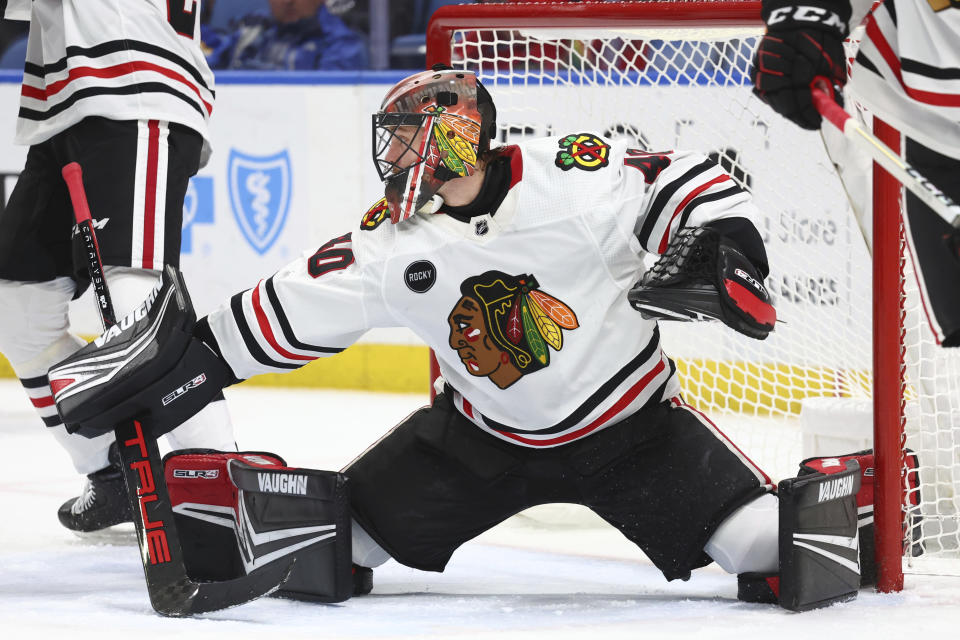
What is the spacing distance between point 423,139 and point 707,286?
0.52 metres

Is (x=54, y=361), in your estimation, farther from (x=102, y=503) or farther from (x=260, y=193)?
(x=260, y=193)

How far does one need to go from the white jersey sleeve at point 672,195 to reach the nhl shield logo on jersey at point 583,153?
0.13ft

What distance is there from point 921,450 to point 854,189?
2.27 ft

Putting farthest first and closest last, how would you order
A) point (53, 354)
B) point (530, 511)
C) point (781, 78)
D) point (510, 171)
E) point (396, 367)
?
point (396, 367) → point (530, 511) → point (53, 354) → point (510, 171) → point (781, 78)

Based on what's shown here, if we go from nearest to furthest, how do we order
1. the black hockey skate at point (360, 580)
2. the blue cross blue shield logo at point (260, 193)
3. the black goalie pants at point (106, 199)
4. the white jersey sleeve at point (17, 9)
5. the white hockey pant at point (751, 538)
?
1. the white hockey pant at point (751, 538)
2. the black hockey skate at point (360, 580)
3. the black goalie pants at point (106, 199)
4. the white jersey sleeve at point (17, 9)
5. the blue cross blue shield logo at point (260, 193)

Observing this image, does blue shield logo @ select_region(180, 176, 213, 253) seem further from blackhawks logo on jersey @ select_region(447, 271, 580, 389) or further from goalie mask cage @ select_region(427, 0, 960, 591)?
blackhawks logo on jersey @ select_region(447, 271, 580, 389)

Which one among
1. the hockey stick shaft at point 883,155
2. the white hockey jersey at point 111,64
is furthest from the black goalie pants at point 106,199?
the hockey stick shaft at point 883,155

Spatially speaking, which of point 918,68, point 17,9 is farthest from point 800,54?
point 17,9

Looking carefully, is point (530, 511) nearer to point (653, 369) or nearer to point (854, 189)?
point (653, 369)

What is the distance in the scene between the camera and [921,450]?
2.54m

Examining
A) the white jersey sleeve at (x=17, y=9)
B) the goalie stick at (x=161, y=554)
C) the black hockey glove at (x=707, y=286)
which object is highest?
the white jersey sleeve at (x=17, y=9)

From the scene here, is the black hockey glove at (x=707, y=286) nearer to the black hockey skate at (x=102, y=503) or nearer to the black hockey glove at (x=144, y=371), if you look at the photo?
the black hockey glove at (x=144, y=371)

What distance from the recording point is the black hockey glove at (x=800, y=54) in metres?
1.82

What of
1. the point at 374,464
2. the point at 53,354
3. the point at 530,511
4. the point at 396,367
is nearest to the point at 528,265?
the point at 374,464
